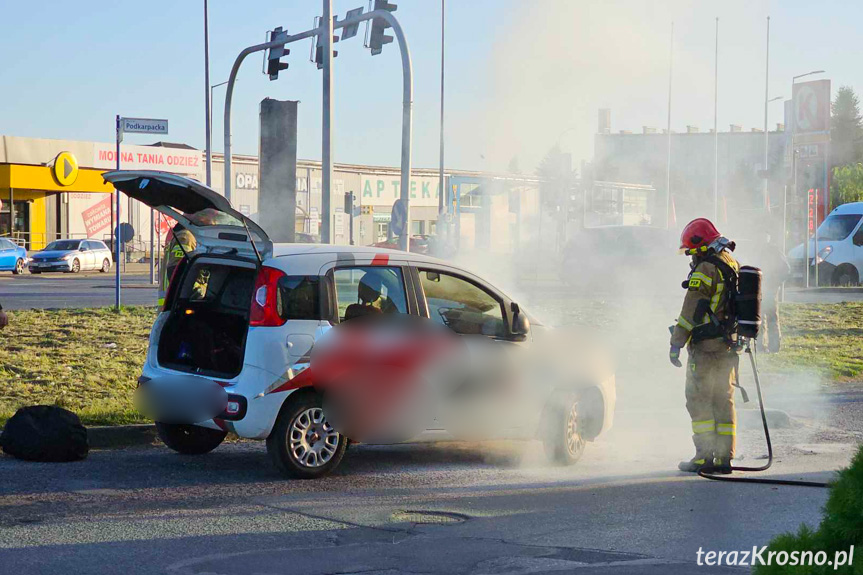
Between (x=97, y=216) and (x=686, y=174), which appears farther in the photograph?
(x=97, y=216)

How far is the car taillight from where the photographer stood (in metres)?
7.09

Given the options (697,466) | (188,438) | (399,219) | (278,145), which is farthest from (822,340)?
(188,438)

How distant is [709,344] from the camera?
26.2 ft

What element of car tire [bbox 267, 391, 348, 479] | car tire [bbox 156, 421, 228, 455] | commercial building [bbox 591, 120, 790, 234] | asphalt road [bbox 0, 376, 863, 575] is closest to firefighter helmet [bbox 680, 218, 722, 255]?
asphalt road [bbox 0, 376, 863, 575]

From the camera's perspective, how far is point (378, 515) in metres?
6.40

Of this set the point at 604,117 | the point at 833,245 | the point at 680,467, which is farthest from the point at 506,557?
the point at 833,245

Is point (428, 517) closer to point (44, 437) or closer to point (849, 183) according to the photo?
point (44, 437)

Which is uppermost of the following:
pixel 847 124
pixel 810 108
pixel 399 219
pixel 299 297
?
pixel 847 124

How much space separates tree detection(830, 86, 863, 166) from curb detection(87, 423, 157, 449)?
109 m

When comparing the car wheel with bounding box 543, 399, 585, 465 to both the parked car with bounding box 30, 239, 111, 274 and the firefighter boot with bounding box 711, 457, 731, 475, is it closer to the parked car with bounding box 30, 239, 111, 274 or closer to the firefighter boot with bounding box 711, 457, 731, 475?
the firefighter boot with bounding box 711, 457, 731, 475

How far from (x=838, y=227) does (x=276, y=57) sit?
19544 millimetres

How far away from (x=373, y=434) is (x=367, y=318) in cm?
82

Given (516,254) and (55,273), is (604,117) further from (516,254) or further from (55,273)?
(55,273)

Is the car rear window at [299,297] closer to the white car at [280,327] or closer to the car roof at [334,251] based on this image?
the white car at [280,327]
